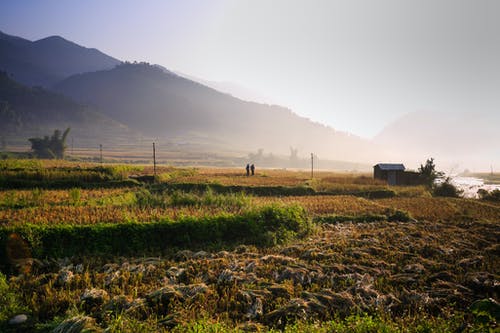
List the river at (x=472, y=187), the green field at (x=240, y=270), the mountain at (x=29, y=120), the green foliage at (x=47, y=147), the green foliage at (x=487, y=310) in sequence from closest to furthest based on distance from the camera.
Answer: the green foliage at (x=487, y=310), the green field at (x=240, y=270), the river at (x=472, y=187), the green foliage at (x=47, y=147), the mountain at (x=29, y=120)

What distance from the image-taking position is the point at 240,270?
10055 millimetres

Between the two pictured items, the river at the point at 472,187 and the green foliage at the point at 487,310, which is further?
the river at the point at 472,187

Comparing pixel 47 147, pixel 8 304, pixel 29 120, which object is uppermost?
pixel 29 120

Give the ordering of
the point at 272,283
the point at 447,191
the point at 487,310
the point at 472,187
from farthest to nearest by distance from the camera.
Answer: the point at 472,187 → the point at 447,191 → the point at 272,283 → the point at 487,310

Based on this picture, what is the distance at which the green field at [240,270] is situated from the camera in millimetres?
7137

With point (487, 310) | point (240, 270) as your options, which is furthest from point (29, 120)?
point (487, 310)

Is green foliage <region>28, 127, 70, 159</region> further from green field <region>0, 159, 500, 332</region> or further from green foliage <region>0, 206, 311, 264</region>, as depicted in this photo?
green foliage <region>0, 206, 311, 264</region>

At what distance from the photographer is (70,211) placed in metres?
15.3

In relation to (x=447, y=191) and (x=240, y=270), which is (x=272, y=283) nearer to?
(x=240, y=270)

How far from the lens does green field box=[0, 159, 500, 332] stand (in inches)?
281

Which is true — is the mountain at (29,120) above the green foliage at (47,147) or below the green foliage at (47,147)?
above

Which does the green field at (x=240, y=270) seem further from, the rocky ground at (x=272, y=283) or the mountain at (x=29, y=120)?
the mountain at (x=29, y=120)

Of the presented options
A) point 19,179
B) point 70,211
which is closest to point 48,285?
point 70,211

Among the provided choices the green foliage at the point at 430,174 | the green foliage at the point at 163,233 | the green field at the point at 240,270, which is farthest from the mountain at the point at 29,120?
the green field at the point at 240,270
